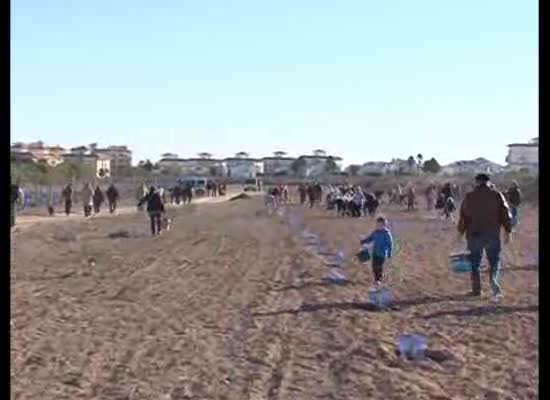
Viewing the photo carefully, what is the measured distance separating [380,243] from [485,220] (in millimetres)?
1822

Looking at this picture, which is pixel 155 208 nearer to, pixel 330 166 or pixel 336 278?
pixel 336 278

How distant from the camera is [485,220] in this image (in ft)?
41.7

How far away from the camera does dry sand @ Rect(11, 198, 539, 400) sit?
310 inches

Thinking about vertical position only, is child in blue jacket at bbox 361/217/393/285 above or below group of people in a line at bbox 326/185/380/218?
above

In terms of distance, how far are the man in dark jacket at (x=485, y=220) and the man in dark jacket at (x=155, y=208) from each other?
16033mm

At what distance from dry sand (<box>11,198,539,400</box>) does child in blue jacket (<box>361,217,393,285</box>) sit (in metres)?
0.37

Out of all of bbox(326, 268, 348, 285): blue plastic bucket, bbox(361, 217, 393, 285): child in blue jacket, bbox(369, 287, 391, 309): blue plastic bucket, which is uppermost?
bbox(361, 217, 393, 285): child in blue jacket

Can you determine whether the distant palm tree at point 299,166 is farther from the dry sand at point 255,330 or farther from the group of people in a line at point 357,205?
the dry sand at point 255,330

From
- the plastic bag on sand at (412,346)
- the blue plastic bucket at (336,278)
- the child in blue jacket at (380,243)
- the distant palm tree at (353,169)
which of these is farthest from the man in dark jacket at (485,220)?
the distant palm tree at (353,169)

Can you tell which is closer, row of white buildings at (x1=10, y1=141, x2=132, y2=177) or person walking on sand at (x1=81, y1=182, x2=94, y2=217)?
person walking on sand at (x1=81, y1=182, x2=94, y2=217)

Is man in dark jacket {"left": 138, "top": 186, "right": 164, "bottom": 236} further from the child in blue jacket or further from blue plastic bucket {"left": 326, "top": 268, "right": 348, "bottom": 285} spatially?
the child in blue jacket

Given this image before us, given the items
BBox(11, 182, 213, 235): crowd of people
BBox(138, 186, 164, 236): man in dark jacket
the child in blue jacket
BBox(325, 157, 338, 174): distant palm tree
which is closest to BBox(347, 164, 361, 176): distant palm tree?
BBox(325, 157, 338, 174): distant palm tree

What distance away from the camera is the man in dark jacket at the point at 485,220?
1265cm
